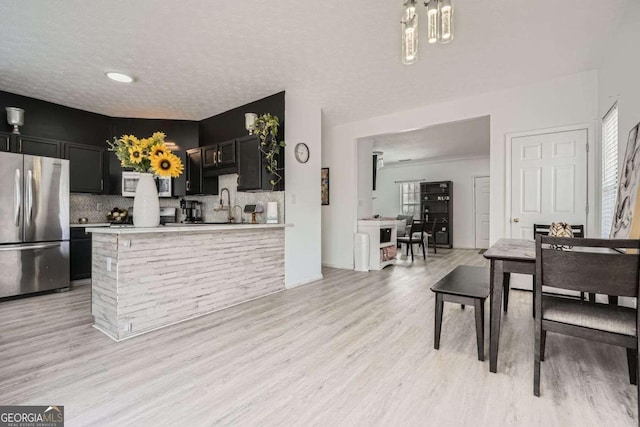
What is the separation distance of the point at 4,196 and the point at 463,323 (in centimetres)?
527

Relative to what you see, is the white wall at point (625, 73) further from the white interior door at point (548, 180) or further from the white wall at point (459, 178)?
the white wall at point (459, 178)

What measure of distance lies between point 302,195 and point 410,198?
238 inches

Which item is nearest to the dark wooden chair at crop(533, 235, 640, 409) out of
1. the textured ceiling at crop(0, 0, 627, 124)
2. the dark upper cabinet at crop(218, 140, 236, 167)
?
the textured ceiling at crop(0, 0, 627, 124)

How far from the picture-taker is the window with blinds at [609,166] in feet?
9.09

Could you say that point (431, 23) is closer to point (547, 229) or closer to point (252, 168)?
point (252, 168)

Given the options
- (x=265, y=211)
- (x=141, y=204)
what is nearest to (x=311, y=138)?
(x=265, y=211)

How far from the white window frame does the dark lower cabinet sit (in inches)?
250

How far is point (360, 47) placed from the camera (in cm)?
278

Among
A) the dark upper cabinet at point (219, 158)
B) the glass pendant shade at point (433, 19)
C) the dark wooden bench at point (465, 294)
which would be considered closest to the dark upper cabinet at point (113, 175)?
the dark upper cabinet at point (219, 158)

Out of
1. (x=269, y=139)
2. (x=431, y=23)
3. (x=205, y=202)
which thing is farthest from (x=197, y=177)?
(x=431, y=23)

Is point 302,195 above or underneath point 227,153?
underneath

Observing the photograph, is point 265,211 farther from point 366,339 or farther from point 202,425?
point 202,425

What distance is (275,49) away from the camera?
2.81 m

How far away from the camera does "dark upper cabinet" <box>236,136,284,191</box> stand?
3.76m
